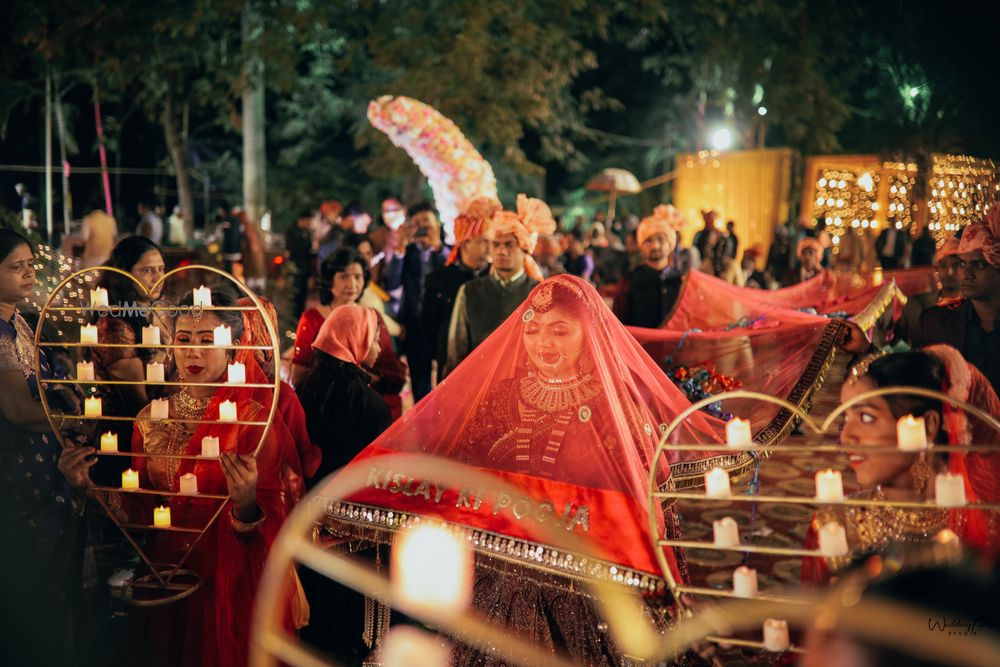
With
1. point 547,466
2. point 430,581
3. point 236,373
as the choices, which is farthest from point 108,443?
point 430,581

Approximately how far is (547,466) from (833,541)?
113 centimetres

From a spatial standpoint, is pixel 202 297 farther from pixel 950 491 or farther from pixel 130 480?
pixel 950 491

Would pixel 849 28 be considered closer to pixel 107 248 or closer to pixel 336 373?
pixel 107 248

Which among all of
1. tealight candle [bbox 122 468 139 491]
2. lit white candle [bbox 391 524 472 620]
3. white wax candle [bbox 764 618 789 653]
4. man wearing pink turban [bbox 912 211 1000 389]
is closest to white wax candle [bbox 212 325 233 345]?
tealight candle [bbox 122 468 139 491]

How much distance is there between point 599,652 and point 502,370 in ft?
3.30

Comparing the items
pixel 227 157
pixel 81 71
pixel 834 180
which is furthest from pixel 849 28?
pixel 227 157

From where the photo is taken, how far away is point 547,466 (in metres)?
3.20

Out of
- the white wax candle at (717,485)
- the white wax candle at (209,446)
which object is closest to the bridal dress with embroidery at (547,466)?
the white wax candle at (209,446)

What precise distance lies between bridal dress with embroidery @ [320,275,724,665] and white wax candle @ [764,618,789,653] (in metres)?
0.63

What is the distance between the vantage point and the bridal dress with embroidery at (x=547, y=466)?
2988 mm

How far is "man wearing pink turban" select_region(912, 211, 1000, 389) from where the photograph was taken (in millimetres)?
4078

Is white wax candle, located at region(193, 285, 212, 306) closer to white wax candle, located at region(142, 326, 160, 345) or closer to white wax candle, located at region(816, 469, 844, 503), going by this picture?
white wax candle, located at region(142, 326, 160, 345)

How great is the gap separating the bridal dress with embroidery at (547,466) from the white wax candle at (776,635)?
0.63 meters

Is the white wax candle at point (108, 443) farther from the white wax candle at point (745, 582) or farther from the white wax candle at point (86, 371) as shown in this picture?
the white wax candle at point (745, 582)
